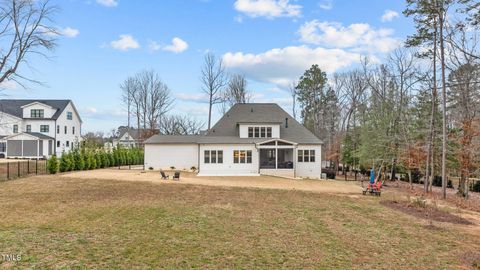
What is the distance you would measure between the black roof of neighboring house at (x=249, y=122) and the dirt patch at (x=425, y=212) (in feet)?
46.2

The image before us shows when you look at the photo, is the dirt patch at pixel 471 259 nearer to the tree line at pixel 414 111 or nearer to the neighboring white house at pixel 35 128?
the tree line at pixel 414 111

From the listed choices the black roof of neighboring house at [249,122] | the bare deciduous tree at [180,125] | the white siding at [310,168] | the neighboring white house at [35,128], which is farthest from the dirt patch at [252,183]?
the bare deciduous tree at [180,125]

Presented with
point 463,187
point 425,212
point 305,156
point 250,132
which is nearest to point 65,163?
point 250,132

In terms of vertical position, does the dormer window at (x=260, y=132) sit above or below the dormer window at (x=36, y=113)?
below

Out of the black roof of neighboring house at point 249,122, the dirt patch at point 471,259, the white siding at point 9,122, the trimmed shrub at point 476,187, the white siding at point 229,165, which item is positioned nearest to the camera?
the dirt patch at point 471,259

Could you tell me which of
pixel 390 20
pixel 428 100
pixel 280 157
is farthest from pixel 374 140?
pixel 390 20

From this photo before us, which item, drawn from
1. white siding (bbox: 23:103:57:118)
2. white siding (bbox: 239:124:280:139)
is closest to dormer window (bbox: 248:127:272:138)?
white siding (bbox: 239:124:280:139)

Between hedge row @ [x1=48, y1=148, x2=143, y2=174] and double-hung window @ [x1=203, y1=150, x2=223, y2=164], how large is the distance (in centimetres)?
1080

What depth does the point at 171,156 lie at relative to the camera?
31.5 m

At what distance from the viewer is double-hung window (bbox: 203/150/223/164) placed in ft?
93.3

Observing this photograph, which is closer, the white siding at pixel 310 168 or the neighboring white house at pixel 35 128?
the white siding at pixel 310 168

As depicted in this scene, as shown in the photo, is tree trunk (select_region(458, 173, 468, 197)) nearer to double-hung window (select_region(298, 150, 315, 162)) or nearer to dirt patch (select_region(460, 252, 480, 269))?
double-hung window (select_region(298, 150, 315, 162))

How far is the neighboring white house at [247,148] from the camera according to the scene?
93.2 feet

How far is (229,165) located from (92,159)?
13107 mm
